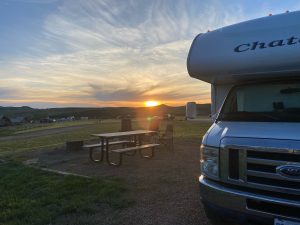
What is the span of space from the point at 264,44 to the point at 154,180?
4.36m

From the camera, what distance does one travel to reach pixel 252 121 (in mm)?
4902

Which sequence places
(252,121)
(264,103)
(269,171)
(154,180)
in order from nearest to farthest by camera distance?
1. (269,171)
2. (252,121)
3. (264,103)
4. (154,180)

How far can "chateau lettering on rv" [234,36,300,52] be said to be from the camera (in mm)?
4945

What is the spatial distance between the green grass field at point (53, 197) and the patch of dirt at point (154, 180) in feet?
1.13

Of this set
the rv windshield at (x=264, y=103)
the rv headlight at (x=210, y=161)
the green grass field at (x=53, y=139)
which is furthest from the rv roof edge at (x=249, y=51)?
the green grass field at (x=53, y=139)

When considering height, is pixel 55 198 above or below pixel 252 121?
below

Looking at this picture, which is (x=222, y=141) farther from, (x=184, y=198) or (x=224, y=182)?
(x=184, y=198)

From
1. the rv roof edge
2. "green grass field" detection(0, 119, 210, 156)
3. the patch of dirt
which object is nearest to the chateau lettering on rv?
the rv roof edge

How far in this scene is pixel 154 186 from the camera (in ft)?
25.3

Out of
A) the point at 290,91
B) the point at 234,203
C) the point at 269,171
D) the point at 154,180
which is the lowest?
the point at 154,180

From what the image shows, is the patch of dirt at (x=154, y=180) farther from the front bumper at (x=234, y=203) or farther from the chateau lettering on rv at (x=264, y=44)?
the chateau lettering on rv at (x=264, y=44)

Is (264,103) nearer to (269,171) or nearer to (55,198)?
(269,171)

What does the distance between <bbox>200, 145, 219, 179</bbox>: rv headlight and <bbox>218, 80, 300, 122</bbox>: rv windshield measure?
0.85 metres

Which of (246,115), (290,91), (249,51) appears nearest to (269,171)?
(246,115)
